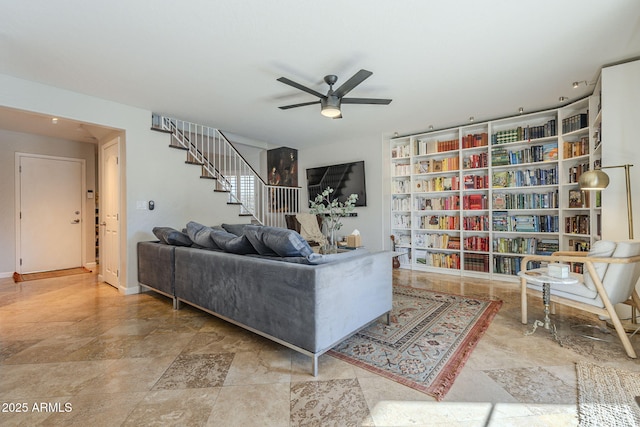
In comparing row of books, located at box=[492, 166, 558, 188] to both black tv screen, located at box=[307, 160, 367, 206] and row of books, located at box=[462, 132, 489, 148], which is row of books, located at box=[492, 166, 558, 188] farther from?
black tv screen, located at box=[307, 160, 367, 206]

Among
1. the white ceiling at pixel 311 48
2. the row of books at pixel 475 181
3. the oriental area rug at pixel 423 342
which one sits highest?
the white ceiling at pixel 311 48

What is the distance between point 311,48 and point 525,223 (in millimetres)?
3853

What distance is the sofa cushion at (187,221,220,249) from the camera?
2701 millimetres

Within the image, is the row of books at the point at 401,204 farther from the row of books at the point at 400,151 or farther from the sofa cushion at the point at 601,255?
the sofa cushion at the point at 601,255

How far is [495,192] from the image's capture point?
4.47 m

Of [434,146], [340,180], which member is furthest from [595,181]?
[340,180]

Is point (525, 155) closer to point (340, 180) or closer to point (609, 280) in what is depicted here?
point (609, 280)

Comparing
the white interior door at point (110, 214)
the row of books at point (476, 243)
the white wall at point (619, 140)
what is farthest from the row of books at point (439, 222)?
the white interior door at point (110, 214)

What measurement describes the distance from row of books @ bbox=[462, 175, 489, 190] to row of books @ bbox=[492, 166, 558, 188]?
12 cm

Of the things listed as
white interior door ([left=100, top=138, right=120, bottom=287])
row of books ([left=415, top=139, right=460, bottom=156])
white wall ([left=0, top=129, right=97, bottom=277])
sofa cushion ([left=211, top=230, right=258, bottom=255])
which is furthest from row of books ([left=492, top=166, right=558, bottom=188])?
white wall ([left=0, top=129, right=97, bottom=277])

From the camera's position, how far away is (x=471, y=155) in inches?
183

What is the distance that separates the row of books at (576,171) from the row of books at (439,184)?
4.52 ft

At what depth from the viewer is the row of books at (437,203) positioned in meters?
4.76

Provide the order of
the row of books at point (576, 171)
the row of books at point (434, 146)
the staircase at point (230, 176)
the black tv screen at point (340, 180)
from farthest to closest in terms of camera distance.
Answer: the black tv screen at point (340, 180)
the row of books at point (434, 146)
the staircase at point (230, 176)
the row of books at point (576, 171)
